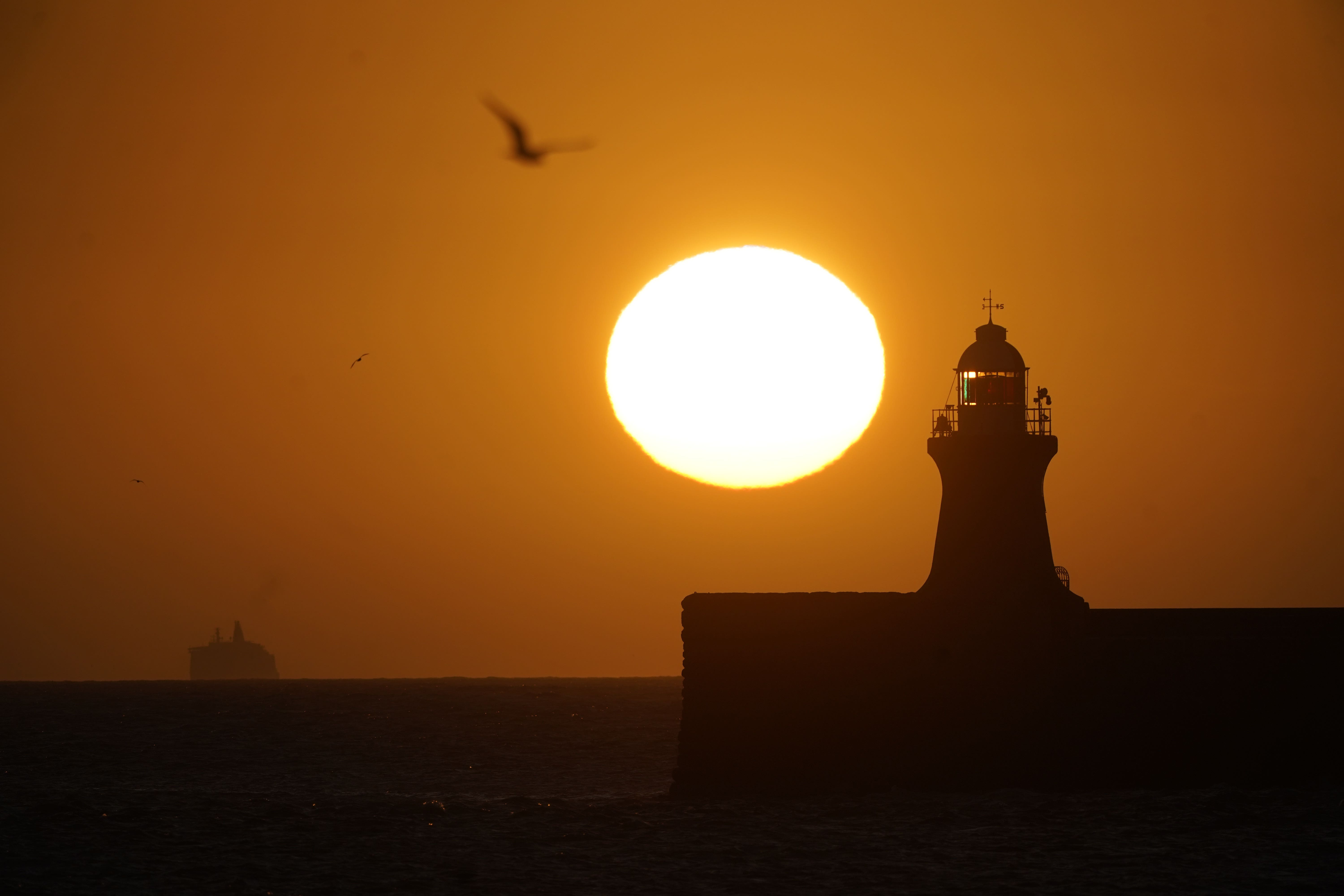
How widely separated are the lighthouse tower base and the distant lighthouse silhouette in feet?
0.09

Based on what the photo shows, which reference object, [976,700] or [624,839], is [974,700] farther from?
[624,839]

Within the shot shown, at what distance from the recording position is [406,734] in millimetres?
67312

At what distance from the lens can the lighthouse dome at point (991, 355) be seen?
35.3m

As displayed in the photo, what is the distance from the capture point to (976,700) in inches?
1233

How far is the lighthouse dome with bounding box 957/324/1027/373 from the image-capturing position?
35281mm

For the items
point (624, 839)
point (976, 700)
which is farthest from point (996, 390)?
point (624, 839)

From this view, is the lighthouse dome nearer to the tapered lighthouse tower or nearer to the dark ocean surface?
the tapered lighthouse tower

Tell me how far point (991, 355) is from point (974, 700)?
813 cm

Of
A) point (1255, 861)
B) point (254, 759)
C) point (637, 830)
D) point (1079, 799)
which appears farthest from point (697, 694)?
Result: point (254, 759)

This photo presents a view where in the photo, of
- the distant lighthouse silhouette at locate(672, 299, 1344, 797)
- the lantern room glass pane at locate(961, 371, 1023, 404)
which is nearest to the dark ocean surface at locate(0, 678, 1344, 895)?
the distant lighthouse silhouette at locate(672, 299, 1344, 797)

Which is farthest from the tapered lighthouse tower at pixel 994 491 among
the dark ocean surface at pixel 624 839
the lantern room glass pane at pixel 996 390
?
the dark ocean surface at pixel 624 839

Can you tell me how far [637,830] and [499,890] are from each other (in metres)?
5.36

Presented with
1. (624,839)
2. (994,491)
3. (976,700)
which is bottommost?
(624,839)

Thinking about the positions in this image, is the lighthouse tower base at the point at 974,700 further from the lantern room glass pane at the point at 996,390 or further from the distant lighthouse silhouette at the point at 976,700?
the lantern room glass pane at the point at 996,390
